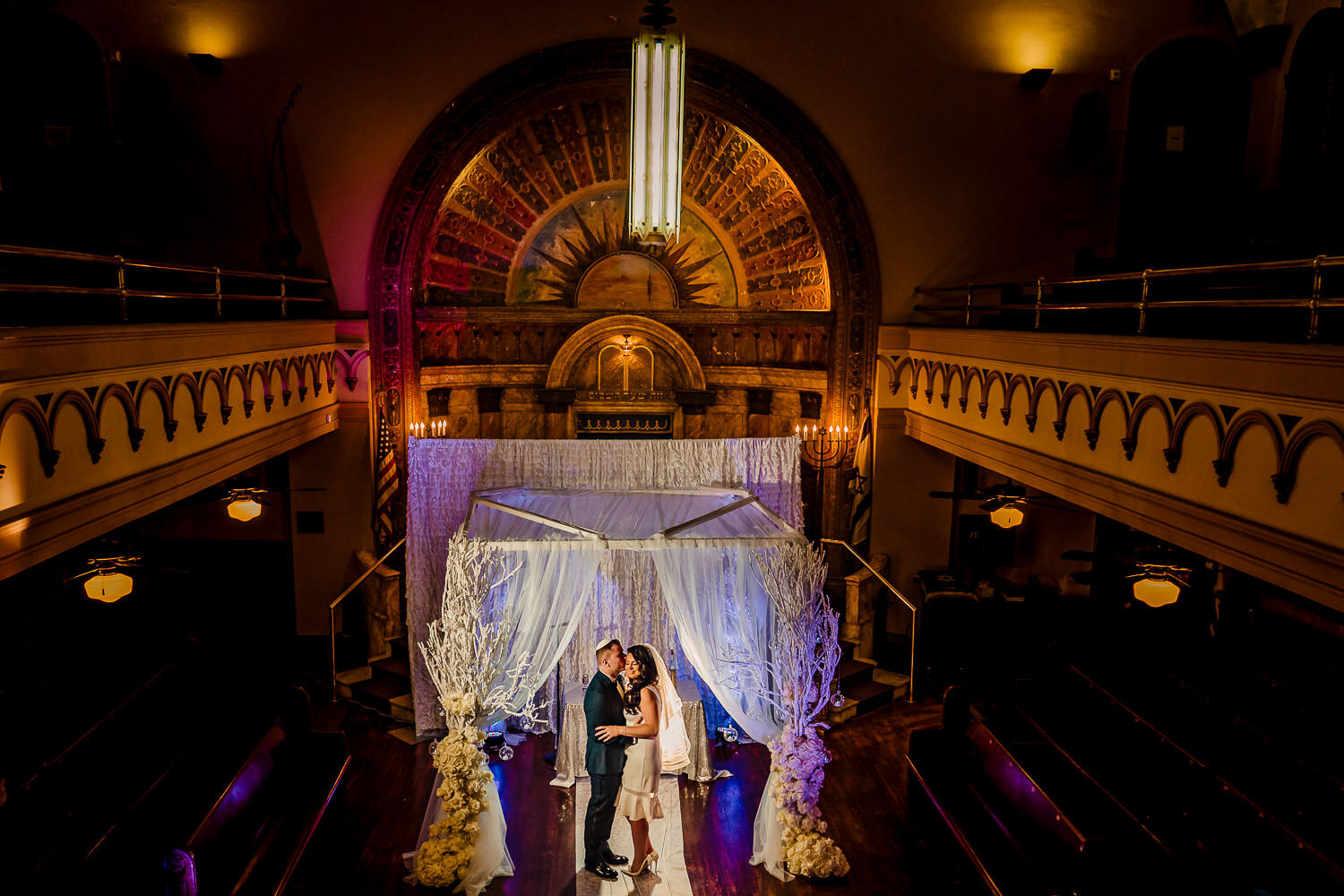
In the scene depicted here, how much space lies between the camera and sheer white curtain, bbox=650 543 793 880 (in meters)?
7.62

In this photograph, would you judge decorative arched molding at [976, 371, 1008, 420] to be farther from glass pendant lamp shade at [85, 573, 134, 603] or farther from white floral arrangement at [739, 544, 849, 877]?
glass pendant lamp shade at [85, 573, 134, 603]

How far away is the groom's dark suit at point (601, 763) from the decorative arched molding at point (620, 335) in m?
4.65

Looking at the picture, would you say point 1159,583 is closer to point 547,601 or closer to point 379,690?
point 547,601

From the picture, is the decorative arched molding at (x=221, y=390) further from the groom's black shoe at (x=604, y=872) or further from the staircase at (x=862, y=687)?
the staircase at (x=862, y=687)

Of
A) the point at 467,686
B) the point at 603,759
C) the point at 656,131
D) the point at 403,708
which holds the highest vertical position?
the point at 656,131

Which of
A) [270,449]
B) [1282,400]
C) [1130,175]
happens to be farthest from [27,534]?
[1130,175]

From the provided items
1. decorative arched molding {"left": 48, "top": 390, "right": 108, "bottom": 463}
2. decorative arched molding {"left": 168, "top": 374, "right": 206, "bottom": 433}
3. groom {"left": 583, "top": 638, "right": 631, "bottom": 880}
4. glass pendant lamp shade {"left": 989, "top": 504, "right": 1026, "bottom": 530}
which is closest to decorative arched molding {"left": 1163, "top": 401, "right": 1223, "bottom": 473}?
glass pendant lamp shade {"left": 989, "top": 504, "right": 1026, "bottom": 530}

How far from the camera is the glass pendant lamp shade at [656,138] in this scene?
6.53 m

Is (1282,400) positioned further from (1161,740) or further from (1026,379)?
(1161,740)

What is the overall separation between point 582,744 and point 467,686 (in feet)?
5.12

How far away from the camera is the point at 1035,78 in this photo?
361 inches

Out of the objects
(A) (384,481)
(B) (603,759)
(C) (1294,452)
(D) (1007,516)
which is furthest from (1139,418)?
(A) (384,481)

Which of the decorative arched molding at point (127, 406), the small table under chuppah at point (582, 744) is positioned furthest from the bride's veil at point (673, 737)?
the decorative arched molding at point (127, 406)

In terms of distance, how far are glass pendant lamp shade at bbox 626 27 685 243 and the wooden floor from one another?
459cm
